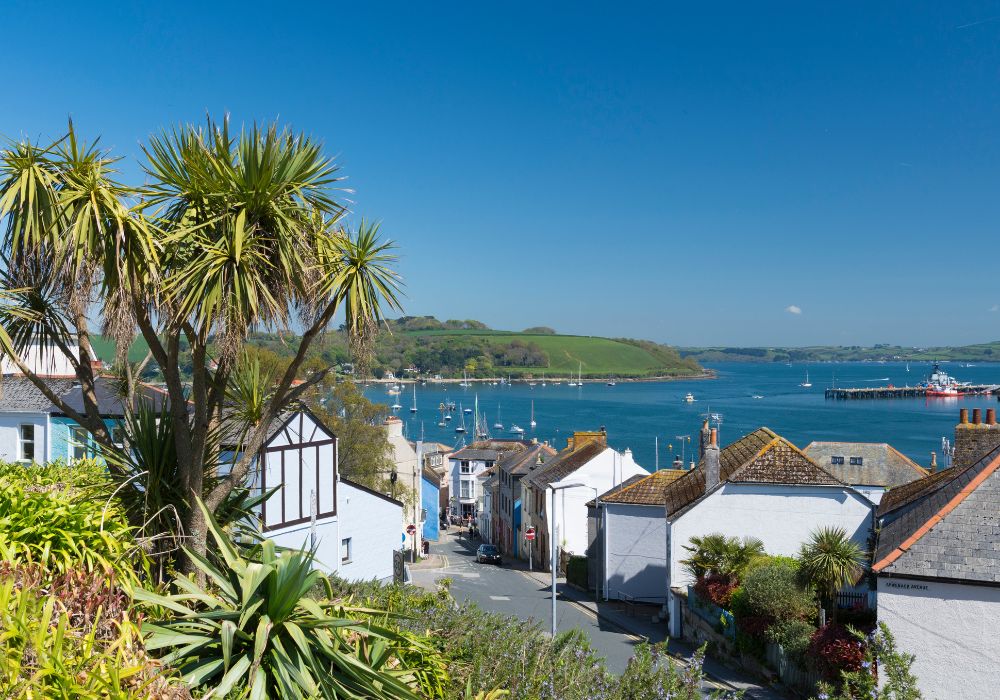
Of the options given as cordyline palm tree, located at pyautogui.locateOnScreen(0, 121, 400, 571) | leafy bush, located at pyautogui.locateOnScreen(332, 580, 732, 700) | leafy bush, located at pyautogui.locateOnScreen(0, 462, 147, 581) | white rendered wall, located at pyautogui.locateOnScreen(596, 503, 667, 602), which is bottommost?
white rendered wall, located at pyautogui.locateOnScreen(596, 503, 667, 602)

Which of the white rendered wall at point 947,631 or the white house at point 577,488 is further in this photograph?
the white house at point 577,488

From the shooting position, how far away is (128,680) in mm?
4273

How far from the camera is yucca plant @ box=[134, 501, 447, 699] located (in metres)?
4.89

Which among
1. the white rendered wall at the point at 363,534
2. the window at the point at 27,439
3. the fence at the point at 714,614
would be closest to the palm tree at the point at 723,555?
the fence at the point at 714,614

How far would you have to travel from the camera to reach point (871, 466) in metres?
43.2

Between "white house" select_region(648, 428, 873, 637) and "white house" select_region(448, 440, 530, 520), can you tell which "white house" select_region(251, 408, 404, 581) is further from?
"white house" select_region(448, 440, 530, 520)

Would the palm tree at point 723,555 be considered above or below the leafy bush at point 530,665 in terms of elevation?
below

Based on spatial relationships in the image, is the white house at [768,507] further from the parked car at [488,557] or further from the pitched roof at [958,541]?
the parked car at [488,557]

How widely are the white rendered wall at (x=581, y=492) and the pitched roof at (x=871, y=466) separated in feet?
35.2

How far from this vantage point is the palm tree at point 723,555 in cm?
2594

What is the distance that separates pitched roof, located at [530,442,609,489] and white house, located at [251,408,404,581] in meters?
22.1

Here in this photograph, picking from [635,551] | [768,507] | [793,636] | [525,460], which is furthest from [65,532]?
[525,460]

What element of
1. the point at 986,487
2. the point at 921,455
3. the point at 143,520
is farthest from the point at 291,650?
the point at 921,455

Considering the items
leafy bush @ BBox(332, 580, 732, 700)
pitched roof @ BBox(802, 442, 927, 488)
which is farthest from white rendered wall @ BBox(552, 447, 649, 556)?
leafy bush @ BBox(332, 580, 732, 700)
